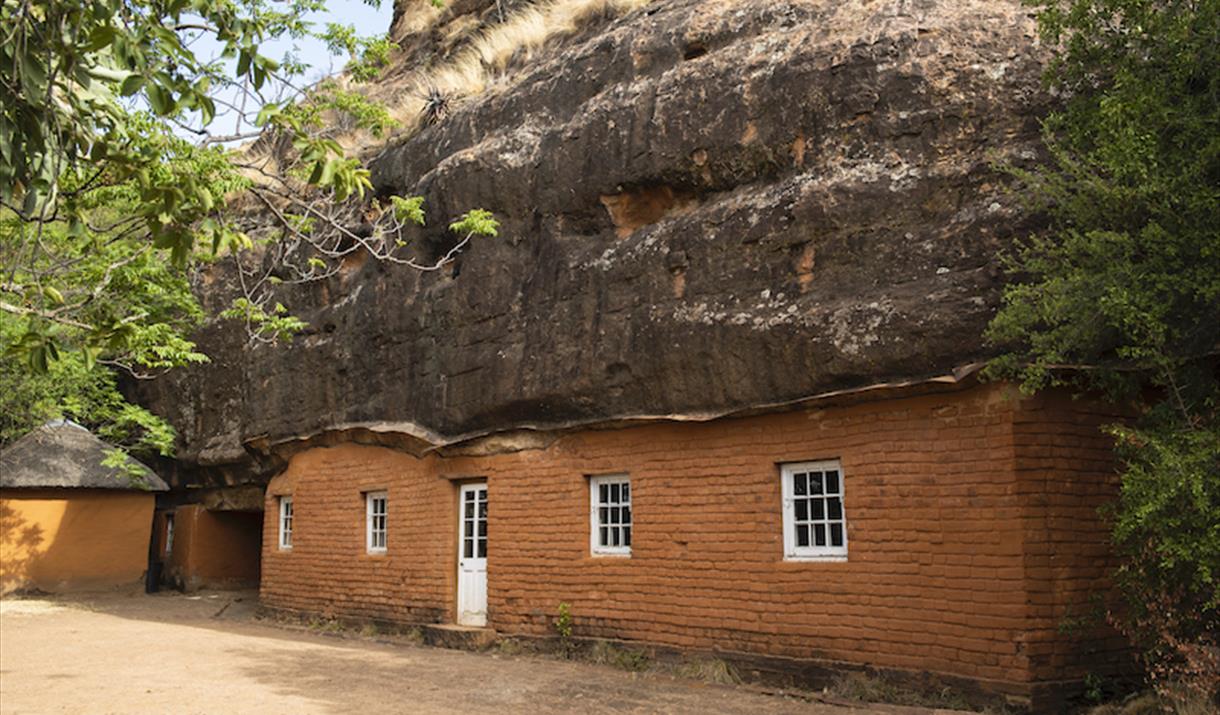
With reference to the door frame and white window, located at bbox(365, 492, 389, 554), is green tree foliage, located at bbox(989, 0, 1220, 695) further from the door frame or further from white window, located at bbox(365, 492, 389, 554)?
white window, located at bbox(365, 492, 389, 554)

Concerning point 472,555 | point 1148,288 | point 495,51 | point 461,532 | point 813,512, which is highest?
point 495,51

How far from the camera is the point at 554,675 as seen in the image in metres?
11.5

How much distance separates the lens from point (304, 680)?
11539 millimetres

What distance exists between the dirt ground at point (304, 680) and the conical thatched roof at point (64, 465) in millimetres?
5469

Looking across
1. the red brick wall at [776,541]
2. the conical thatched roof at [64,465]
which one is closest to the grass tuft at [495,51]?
the red brick wall at [776,541]

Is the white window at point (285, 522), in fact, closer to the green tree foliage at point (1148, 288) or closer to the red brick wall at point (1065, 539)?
the red brick wall at point (1065, 539)

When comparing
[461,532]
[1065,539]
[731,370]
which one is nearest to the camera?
[1065,539]

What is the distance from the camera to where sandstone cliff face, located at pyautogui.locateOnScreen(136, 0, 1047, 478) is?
32.2 ft

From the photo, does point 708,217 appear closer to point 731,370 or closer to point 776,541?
point 731,370

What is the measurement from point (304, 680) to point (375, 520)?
5.29 meters

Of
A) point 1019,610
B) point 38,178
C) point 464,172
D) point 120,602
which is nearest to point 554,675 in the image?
point 1019,610

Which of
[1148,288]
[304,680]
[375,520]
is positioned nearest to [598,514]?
[304,680]

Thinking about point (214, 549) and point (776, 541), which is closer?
point (776, 541)

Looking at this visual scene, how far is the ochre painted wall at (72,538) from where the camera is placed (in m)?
21.8
